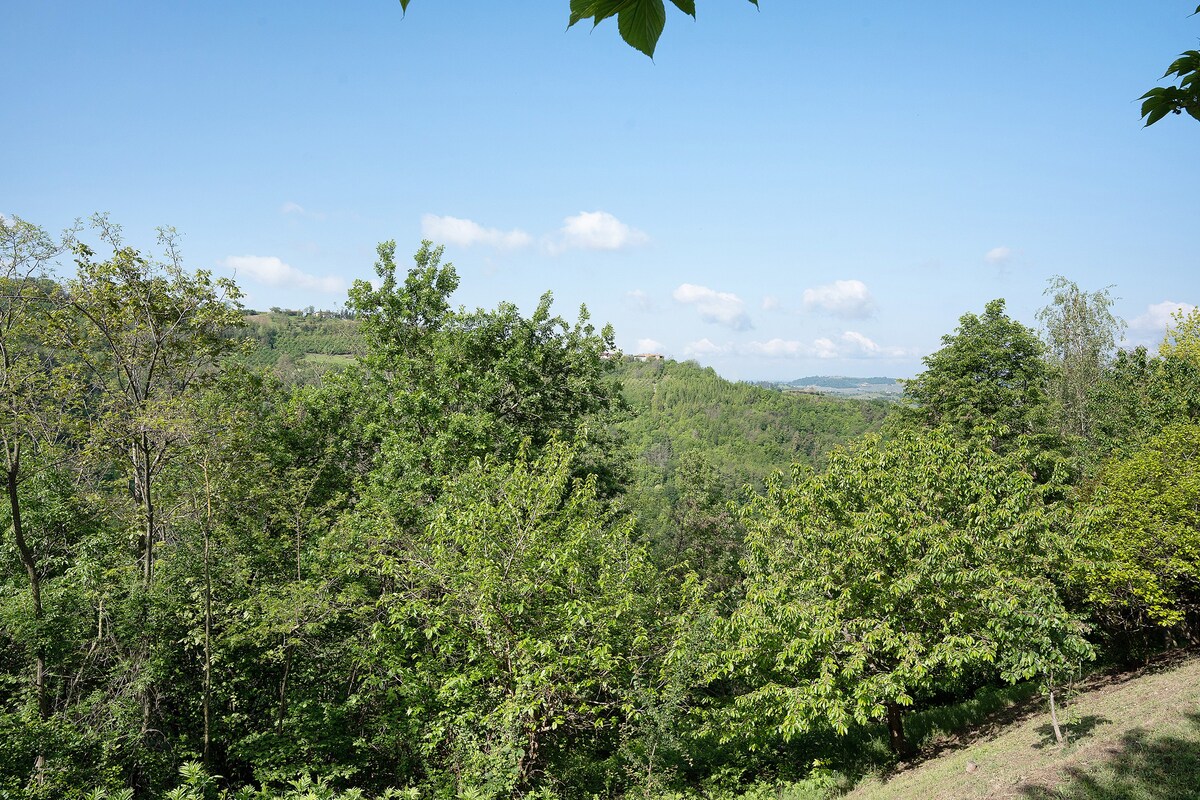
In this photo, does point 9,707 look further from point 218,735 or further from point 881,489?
point 881,489

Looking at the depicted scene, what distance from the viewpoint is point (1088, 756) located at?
9242mm

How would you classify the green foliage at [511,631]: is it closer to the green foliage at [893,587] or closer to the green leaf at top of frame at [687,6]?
the green foliage at [893,587]

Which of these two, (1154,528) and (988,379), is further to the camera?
(988,379)

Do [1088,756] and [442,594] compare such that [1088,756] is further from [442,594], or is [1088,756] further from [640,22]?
[640,22]

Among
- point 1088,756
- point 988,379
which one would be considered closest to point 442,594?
point 1088,756

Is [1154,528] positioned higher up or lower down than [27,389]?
lower down

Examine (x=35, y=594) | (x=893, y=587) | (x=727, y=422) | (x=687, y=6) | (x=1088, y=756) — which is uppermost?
(x=727, y=422)

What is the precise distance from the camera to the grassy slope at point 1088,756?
805cm

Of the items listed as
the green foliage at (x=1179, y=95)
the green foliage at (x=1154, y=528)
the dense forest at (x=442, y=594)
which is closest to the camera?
the green foliage at (x=1179, y=95)

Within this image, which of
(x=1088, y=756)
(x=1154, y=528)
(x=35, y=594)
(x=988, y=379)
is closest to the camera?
(x=1088, y=756)

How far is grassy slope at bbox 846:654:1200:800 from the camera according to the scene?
8.05 m

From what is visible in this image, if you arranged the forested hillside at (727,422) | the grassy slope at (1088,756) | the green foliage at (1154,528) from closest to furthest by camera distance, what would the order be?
the grassy slope at (1088,756)
the green foliage at (1154,528)
the forested hillside at (727,422)

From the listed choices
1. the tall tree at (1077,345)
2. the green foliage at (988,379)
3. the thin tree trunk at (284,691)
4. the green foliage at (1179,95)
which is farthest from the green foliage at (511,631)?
the tall tree at (1077,345)

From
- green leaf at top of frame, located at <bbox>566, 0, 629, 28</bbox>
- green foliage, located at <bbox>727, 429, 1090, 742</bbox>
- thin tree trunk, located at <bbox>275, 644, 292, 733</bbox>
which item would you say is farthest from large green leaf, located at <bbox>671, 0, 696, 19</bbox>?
thin tree trunk, located at <bbox>275, 644, 292, 733</bbox>
